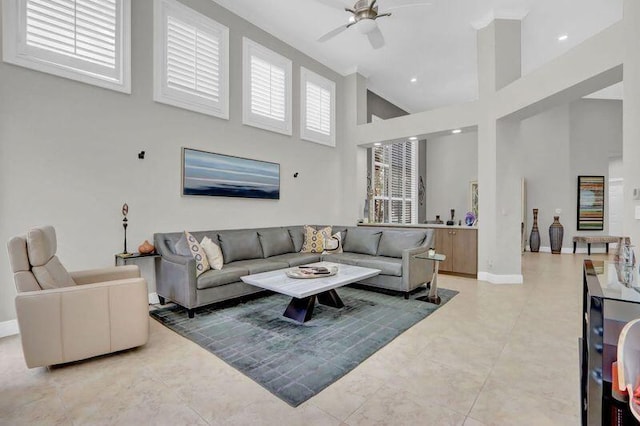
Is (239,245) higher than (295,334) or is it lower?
higher

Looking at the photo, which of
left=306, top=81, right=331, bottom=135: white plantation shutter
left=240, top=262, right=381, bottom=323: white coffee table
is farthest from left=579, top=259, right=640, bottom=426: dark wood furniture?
left=306, top=81, right=331, bottom=135: white plantation shutter

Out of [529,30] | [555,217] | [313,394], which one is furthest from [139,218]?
[555,217]

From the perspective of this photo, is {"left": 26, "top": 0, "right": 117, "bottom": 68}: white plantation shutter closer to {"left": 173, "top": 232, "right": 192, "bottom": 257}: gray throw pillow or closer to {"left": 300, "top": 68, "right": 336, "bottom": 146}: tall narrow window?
{"left": 173, "top": 232, "right": 192, "bottom": 257}: gray throw pillow

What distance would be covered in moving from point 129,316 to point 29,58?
266 centimetres

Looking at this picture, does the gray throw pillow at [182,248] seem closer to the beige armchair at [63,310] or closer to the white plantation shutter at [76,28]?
the beige armchair at [63,310]

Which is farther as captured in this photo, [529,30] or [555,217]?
[555,217]

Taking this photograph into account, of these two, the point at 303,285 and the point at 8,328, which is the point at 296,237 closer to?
the point at 303,285

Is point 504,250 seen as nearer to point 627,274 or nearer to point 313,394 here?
point 627,274

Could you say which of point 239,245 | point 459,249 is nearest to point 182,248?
point 239,245

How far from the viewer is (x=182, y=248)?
364 centimetres

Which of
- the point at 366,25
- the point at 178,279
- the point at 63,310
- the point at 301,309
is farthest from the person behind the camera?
the point at 366,25

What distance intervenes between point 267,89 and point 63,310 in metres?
4.16

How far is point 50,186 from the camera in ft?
10.2

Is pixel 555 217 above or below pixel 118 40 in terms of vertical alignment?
below
